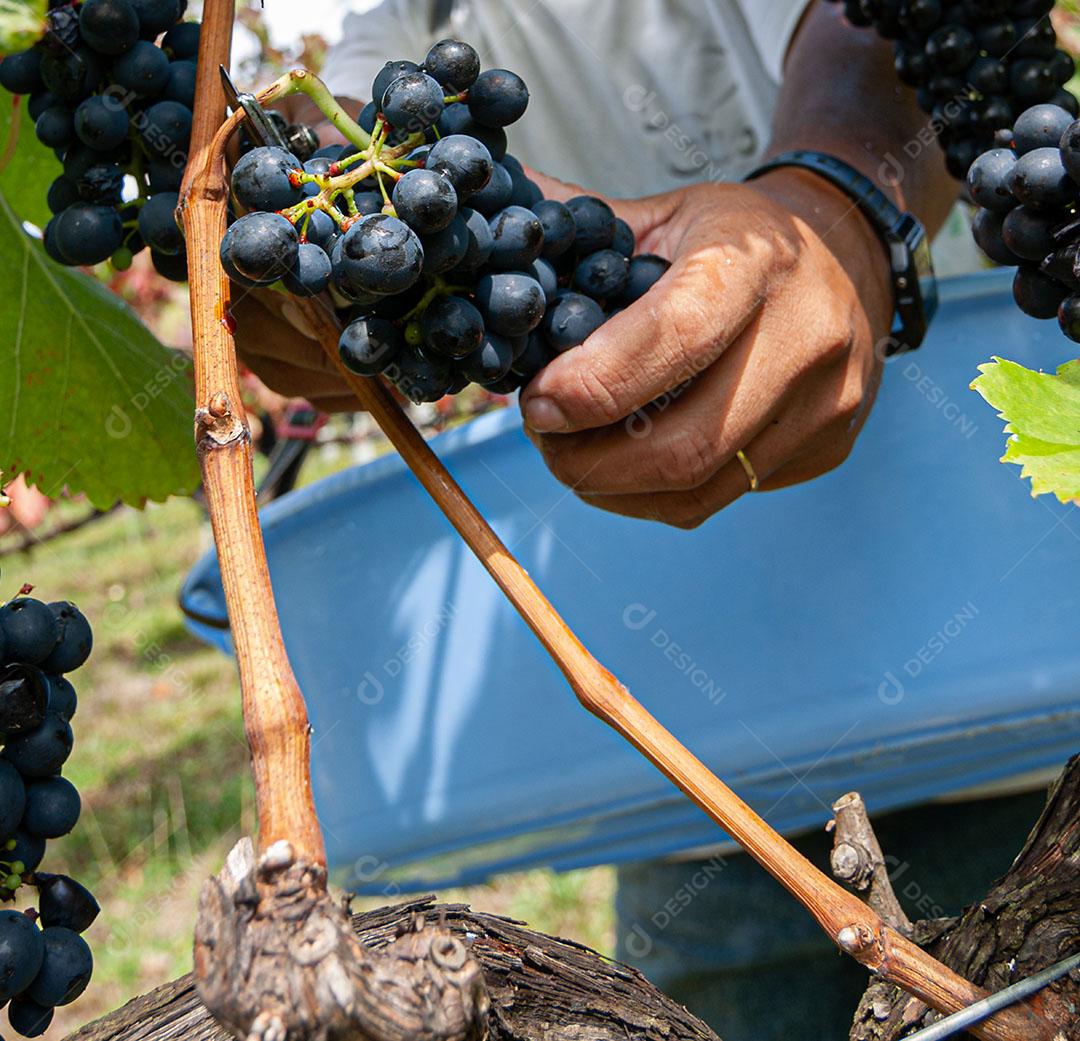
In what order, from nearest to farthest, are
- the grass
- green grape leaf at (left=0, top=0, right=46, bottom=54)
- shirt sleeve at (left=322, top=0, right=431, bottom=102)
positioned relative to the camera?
green grape leaf at (left=0, top=0, right=46, bottom=54), shirt sleeve at (left=322, top=0, right=431, bottom=102), the grass

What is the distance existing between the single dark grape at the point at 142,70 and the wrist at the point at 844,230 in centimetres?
43

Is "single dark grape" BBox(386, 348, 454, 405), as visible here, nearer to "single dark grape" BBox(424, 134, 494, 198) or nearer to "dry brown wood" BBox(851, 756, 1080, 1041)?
"single dark grape" BBox(424, 134, 494, 198)

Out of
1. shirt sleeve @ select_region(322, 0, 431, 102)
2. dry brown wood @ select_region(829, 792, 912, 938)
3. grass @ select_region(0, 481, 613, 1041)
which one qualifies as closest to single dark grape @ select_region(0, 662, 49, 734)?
dry brown wood @ select_region(829, 792, 912, 938)

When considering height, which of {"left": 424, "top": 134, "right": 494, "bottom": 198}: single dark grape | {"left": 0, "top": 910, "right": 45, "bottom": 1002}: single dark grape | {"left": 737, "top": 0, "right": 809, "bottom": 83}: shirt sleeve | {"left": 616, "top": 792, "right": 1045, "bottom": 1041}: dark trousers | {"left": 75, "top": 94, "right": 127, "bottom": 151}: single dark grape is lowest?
{"left": 616, "top": 792, "right": 1045, "bottom": 1041}: dark trousers

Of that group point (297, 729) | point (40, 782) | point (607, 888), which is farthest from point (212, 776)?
point (297, 729)

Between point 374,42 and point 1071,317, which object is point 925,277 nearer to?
point 1071,317

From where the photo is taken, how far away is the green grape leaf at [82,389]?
0.93 m

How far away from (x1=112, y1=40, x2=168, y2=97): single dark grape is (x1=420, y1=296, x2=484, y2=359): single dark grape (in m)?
0.22

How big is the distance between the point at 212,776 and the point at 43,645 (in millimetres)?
2219

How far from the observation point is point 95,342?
947 mm

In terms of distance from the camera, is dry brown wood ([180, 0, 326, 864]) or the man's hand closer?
dry brown wood ([180, 0, 326, 864])

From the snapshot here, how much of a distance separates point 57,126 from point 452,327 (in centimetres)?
28

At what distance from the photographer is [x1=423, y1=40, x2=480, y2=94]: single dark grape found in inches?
23.1

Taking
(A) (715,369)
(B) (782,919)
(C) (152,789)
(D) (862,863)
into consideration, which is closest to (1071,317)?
(A) (715,369)
